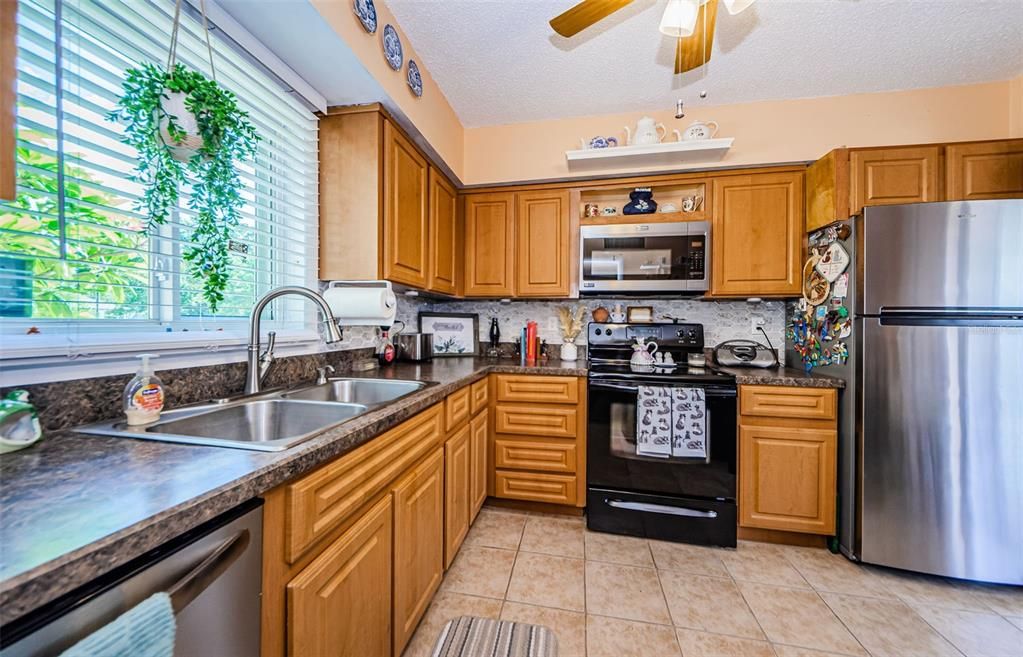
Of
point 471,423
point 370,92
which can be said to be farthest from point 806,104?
point 471,423

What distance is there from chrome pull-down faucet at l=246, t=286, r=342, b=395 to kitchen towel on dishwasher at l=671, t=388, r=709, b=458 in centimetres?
171

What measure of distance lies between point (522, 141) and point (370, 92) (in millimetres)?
1222

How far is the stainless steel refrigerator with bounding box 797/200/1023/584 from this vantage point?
163 centimetres

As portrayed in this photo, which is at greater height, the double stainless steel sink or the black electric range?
the double stainless steel sink

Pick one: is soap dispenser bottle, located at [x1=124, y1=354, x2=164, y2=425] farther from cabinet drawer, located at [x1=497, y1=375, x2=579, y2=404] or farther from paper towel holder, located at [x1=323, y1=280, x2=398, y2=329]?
cabinet drawer, located at [x1=497, y1=375, x2=579, y2=404]

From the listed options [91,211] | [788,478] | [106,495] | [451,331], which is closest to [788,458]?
[788,478]

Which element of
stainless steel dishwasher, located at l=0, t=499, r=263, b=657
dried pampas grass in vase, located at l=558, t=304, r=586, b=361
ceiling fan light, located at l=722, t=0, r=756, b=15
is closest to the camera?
stainless steel dishwasher, located at l=0, t=499, r=263, b=657

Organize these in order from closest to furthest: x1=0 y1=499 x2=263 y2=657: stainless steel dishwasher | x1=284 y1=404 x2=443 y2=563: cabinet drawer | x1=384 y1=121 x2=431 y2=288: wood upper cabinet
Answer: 1. x1=0 y1=499 x2=263 y2=657: stainless steel dishwasher
2. x1=284 y1=404 x2=443 y2=563: cabinet drawer
3. x1=384 y1=121 x2=431 y2=288: wood upper cabinet

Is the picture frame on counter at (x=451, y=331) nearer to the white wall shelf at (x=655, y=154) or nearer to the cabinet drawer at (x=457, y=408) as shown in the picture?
the cabinet drawer at (x=457, y=408)

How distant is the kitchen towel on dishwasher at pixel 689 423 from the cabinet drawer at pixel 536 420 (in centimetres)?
54

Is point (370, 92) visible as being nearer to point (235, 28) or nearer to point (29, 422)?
point (235, 28)

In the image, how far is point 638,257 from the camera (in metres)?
2.39

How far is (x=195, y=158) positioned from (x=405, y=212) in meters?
0.97

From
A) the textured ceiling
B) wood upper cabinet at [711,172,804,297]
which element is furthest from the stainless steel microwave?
the textured ceiling
